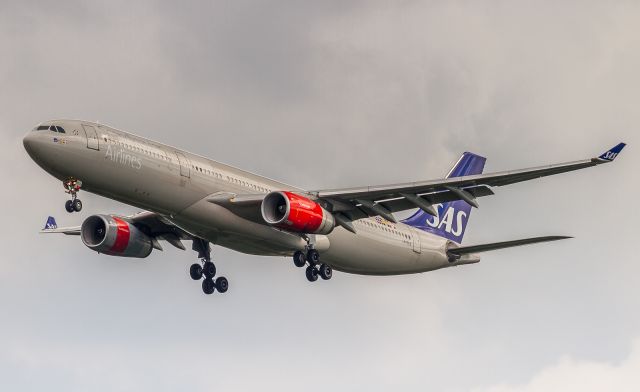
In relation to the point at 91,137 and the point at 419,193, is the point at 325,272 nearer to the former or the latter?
the point at 419,193

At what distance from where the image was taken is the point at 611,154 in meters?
43.8

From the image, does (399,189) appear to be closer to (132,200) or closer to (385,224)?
(385,224)

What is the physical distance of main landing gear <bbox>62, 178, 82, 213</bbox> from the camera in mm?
46781

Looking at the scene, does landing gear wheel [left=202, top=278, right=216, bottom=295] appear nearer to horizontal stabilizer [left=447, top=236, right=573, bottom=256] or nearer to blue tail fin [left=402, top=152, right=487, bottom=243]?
blue tail fin [left=402, top=152, right=487, bottom=243]

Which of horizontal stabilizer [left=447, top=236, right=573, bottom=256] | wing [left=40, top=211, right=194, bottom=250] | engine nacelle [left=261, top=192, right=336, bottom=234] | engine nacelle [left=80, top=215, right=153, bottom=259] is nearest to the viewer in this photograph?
engine nacelle [left=261, top=192, right=336, bottom=234]

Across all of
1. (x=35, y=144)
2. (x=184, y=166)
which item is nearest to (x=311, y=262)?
(x=184, y=166)

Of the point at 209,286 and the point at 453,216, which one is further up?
the point at 453,216

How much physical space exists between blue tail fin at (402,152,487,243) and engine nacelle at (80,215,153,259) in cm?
1373

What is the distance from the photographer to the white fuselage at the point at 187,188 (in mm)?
46844

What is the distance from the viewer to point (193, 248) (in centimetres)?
5797

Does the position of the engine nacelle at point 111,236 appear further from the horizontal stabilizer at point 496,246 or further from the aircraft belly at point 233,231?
the horizontal stabilizer at point 496,246

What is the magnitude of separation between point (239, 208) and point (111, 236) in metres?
7.66

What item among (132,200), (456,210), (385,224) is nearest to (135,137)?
(132,200)

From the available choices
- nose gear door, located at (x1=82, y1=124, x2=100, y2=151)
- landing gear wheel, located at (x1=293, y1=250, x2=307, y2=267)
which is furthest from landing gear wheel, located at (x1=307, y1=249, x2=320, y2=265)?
nose gear door, located at (x1=82, y1=124, x2=100, y2=151)
